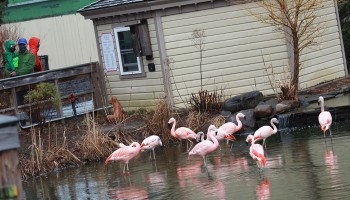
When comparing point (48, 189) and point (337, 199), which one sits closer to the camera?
point (337, 199)

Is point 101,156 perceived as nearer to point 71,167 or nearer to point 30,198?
point 71,167

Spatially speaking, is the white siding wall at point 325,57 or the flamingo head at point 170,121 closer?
the flamingo head at point 170,121

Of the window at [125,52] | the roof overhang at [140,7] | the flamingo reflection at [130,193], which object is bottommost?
the flamingo reflection at [130,193]

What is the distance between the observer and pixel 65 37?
3434cm

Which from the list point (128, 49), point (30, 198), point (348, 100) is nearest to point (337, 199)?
point (30, 198)

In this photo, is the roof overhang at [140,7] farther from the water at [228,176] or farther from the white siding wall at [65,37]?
the white siding wall at [65,37]

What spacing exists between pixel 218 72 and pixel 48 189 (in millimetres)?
8721

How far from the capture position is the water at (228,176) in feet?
41.9

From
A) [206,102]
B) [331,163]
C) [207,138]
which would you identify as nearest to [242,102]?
[206,102]

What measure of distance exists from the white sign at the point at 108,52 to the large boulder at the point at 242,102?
470 centimetres

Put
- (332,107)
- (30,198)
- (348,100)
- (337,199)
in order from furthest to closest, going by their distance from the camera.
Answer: (348,100) < (332,107) < (30,198) < (337,199)

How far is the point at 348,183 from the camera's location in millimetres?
12305

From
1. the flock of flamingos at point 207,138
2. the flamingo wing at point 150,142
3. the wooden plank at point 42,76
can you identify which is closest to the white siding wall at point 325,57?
the flock of flamingos at point 207,138

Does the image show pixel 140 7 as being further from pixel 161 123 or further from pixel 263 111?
pixel 263 111
